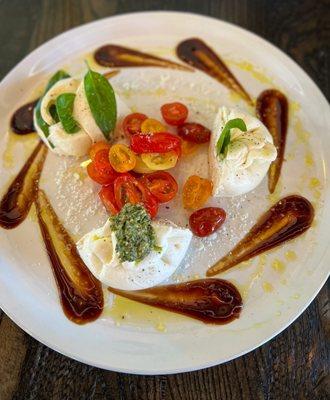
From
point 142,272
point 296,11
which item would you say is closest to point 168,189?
point 142,272

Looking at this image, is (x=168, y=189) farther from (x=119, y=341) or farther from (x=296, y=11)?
(x=296, y=11)

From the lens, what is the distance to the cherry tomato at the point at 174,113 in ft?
7.70

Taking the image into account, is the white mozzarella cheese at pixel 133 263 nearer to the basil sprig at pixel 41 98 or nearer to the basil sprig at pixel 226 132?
the basil sprig at pixel 226 132

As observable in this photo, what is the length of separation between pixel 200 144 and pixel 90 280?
84cm

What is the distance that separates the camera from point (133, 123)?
230 cm

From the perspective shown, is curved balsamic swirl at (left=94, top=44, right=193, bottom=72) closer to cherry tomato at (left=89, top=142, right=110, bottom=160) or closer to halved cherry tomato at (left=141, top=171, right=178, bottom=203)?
cherry tomato at (left=89, top=142, right=110, bottom=160)

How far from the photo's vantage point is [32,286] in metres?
1.98

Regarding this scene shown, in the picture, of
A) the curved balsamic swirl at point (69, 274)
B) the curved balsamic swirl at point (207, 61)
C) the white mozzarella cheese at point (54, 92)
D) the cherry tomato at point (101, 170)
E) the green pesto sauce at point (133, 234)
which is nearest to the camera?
the green pesto sauce at point (133, 234)

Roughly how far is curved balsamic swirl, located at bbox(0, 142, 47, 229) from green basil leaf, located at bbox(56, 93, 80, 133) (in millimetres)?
210

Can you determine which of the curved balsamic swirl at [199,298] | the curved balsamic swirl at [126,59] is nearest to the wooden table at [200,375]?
the curved balsamic swirl at [199,298]

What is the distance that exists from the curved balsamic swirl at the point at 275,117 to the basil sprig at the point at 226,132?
0.28 m

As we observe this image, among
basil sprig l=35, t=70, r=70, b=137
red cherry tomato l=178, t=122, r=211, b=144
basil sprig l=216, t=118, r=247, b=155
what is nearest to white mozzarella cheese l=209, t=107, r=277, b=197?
basil sprig l=216, t=118, r=247, b=155

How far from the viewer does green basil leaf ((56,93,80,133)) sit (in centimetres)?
221

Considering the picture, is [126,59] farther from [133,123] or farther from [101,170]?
[101,170]
